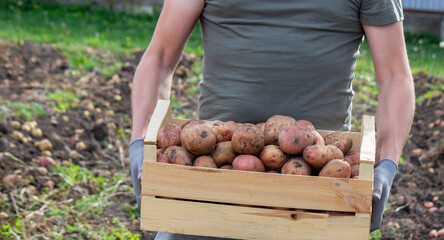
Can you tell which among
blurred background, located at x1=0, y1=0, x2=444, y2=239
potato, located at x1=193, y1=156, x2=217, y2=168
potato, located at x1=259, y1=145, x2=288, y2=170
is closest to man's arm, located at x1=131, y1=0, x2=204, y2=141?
potato, located at x1=193, y1=156, x2=217, y2=168

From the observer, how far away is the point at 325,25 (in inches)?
84.1

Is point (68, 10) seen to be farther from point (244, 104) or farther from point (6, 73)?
point (244, 104)

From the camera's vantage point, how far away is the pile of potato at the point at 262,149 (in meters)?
1.61

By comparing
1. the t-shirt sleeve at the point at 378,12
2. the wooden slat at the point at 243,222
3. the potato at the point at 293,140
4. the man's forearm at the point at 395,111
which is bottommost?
the wooden slat at the point at 243,222

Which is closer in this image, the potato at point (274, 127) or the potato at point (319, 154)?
the potato at point (319, 154)

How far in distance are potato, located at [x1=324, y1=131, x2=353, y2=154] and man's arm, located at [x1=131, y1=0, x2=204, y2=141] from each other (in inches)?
30.6

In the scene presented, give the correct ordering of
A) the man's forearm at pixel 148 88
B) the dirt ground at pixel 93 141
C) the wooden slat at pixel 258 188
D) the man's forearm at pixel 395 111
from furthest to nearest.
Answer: the dirt ground at pixel 93 141 → the man's forearm at pixel 148 88 → the man's forearm at pixel 395 111 → the wooden slat at pixel 258 188

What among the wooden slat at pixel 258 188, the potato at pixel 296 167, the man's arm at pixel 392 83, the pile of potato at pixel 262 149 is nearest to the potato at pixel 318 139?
the pile of potato at pixel 262 149

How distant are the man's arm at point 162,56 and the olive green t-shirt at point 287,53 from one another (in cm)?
9

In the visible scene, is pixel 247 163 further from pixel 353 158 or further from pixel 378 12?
pixel 378 12

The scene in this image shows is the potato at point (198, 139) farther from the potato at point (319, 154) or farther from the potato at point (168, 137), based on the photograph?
the potato at point (319, 154)

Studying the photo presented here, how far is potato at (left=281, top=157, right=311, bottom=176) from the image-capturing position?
159 cm

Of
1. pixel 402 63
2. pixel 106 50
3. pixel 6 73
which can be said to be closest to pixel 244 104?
pixel 402 63

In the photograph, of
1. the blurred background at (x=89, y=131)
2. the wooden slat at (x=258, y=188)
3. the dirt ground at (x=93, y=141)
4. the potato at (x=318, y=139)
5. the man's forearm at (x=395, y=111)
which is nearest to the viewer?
the wooden slat at (x=258, y=188)
